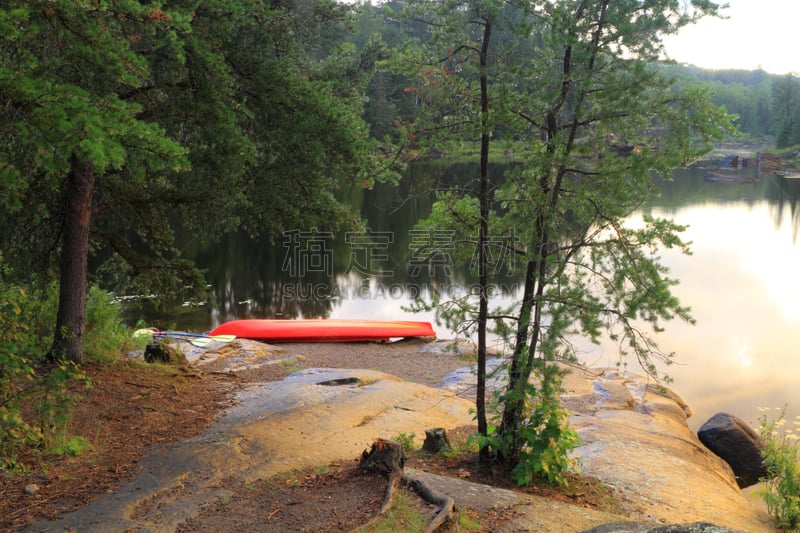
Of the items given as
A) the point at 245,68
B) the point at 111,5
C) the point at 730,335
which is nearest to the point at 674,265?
the point at 730,335

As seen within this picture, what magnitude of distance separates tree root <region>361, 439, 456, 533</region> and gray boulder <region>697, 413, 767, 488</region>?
6848mm

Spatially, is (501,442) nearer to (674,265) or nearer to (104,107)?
(104,107)

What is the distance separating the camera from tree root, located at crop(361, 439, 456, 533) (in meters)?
4.67

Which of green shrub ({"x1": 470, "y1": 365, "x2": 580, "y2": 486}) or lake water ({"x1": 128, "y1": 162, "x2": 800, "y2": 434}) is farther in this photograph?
lake water ({"x1": 128, "y1": 162, "x2": 800, "y2": 434})

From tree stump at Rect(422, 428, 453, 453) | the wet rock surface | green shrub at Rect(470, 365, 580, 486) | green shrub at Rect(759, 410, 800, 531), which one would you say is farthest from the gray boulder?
tree stump at Rect(422, 428, 453, 453)

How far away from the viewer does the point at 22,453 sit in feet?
19.6

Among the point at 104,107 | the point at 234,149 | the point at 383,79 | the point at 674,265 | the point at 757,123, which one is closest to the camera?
the point at 104,107

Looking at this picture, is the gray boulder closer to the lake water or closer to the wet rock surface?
the wet rock surface

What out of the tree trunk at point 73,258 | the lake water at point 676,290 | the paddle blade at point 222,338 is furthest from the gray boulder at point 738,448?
the tree trunk at point 73,258

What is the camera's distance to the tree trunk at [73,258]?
8.35 m

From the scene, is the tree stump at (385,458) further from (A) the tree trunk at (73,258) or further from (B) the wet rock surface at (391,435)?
(A) the tree trunk at (73,258)

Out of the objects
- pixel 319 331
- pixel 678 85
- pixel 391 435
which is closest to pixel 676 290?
pixel 319 331

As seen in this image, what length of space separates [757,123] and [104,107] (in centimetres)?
12771

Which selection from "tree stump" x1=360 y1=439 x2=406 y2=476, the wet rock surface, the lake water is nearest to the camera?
the wet rock surface
